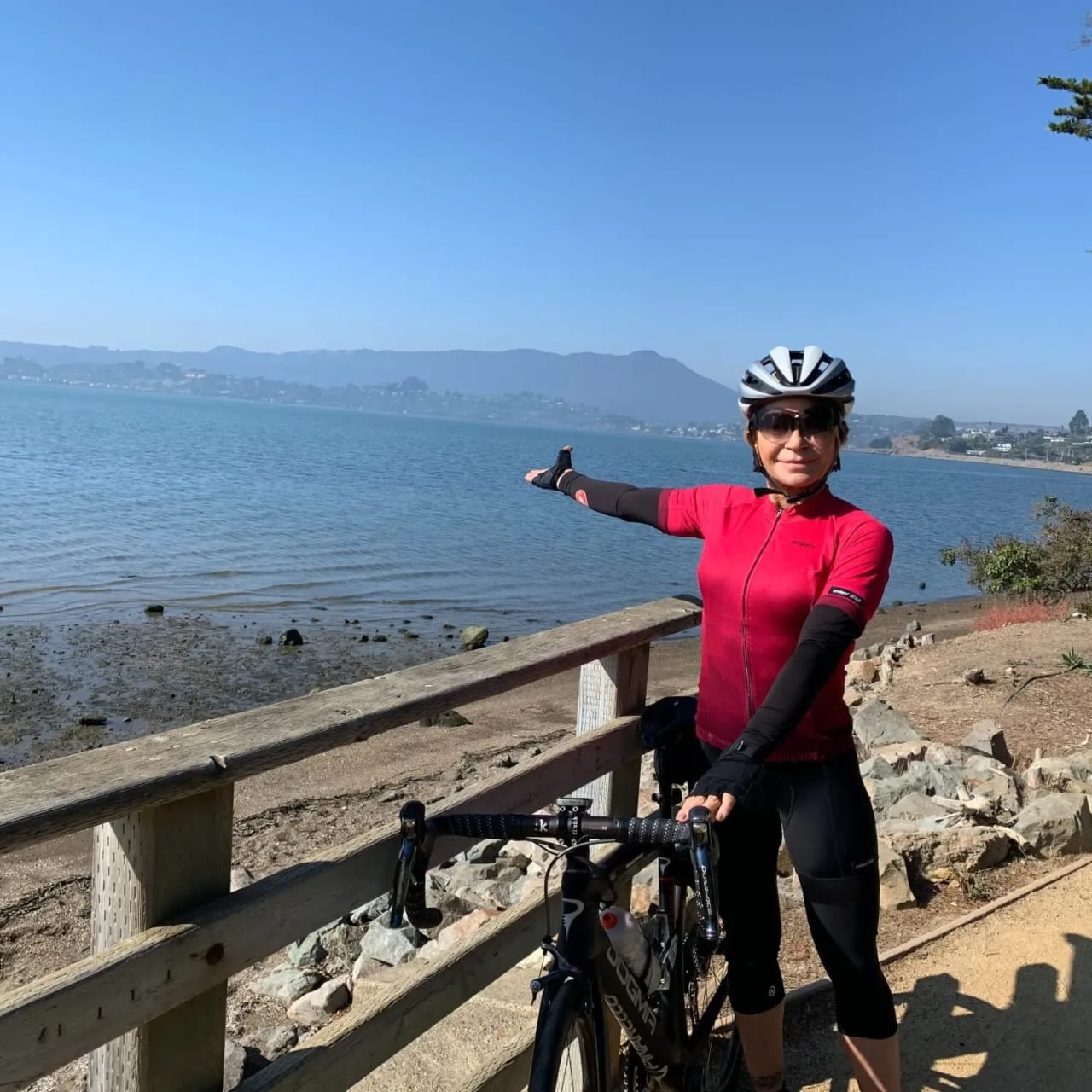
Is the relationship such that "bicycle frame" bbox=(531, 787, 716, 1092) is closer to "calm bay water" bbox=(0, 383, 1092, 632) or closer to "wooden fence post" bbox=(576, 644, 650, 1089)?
"wooden fence post" bbox=(576, 644, 650, 1089)

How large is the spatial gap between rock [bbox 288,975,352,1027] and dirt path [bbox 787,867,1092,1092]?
2414mm

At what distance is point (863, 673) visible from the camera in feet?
41.3

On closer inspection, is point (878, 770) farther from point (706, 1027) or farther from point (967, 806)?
point (706, 1027)

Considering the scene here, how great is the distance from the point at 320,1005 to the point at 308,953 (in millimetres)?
805

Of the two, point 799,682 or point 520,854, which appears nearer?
point 799,682

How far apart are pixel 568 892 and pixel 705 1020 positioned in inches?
49.1

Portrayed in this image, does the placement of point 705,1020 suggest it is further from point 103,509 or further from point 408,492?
point 408,492

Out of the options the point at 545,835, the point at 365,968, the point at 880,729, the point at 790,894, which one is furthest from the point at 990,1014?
the point at 880,729

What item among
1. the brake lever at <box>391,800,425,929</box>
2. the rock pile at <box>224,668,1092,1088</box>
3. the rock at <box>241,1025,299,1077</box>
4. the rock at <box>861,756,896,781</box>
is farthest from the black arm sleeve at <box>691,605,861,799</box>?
the rock at <box>861,756,896,781</box>

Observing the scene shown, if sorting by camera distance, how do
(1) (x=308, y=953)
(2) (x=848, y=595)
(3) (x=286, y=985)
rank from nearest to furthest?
(2) (x=848, y=595) → (3) (x=286, y=985) → (1) (x=308, y=953)

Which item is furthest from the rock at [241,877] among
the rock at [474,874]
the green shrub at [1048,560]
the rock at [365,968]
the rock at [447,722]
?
the green shrub at [1048,560]

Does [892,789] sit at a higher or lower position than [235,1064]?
higher

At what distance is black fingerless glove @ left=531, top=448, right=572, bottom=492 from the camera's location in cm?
355

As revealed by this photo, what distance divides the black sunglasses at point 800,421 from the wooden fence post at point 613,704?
2.89ft
